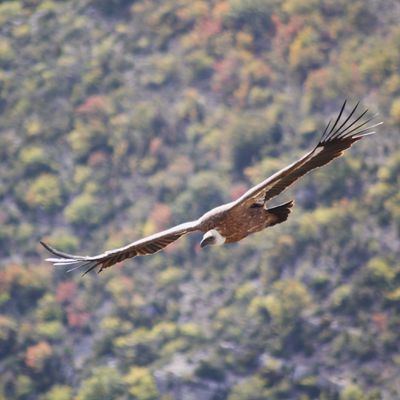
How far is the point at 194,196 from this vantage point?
46219mm

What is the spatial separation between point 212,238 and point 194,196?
34084 mm

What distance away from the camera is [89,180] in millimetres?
49156

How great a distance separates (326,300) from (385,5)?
61.7 feet

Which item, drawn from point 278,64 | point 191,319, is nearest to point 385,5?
point 278,64

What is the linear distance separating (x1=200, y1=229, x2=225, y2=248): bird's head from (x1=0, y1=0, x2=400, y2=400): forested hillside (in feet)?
77.9

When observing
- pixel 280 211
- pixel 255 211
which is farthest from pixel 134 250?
pixel 280 211

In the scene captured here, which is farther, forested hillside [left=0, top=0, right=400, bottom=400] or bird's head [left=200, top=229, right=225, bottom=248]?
forested hillside [left=0, top=0, right=400, bottom=400]

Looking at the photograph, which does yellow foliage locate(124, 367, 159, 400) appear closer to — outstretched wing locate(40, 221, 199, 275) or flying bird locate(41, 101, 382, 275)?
outstretched wing locate(40, 221, 199, 275)

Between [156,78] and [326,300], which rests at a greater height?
[156,78]

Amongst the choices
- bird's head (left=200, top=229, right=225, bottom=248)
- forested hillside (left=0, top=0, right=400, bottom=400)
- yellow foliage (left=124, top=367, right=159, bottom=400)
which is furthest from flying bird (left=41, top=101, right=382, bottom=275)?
yellow foliage (left=124, top=367, right=159, bottom=400)

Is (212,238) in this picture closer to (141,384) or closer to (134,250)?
(134,250)

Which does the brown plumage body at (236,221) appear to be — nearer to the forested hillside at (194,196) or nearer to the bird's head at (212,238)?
the bird's head at (212,238)

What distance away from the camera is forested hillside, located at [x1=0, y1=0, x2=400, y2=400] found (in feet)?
124

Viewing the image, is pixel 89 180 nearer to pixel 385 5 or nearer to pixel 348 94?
pixel 348 94
